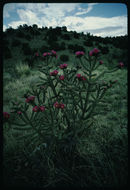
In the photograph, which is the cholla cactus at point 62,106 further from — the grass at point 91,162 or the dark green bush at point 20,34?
the dark green bush at point 20,34

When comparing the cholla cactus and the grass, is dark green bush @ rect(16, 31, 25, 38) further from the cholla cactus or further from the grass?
the cholla cactus

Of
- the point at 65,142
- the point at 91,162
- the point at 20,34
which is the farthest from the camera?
the point at 20,34

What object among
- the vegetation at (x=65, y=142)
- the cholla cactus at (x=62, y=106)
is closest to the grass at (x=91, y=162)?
the vegetation at (x=65, y=142)

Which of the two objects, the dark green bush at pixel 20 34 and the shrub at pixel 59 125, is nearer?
the shrub at pixel 59 125

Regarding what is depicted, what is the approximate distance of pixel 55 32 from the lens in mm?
13539

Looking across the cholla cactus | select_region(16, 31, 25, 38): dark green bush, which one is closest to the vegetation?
the cholla cactus

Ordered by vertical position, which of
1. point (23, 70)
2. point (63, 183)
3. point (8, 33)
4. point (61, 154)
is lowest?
point (63, 183)

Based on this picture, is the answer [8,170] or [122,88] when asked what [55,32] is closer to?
[122,88]

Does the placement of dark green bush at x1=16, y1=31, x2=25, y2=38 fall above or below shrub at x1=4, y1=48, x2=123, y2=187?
above

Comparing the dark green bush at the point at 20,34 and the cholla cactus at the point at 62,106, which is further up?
the dark green bush at the point at 20,34

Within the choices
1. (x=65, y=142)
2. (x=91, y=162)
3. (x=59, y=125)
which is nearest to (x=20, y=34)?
(x=59, y=125)

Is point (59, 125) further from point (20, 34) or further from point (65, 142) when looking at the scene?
point (20, 34)

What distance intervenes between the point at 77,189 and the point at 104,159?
0.54 metres

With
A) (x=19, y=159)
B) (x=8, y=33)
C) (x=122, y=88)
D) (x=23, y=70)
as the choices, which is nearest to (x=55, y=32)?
(x=8, y=33)
